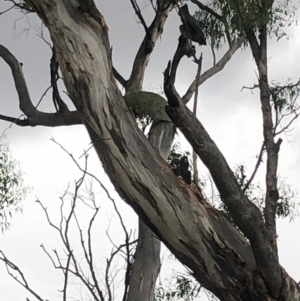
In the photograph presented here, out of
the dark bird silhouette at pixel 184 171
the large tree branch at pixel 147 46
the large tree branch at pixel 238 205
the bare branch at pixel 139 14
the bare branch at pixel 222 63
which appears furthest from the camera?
the bare branch at pixel 222 63

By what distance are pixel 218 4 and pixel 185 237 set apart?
2.12 m

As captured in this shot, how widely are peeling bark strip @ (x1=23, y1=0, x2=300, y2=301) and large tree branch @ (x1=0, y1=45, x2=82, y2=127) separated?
111 centimetres

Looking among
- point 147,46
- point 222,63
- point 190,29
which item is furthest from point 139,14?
point 190,29

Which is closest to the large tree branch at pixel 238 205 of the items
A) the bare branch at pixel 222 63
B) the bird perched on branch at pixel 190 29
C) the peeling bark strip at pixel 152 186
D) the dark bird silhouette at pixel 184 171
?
the peeling bark strip at pixel 152 186

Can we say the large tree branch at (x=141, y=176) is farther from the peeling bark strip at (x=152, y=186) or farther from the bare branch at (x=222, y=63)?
the bare branch at (x=222, y=63)

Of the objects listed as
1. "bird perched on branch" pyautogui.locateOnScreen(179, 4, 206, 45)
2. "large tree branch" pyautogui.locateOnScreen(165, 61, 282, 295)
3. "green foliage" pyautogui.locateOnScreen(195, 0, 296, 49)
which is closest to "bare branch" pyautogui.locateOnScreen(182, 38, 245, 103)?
"green foliage" pyautogui.locateOnScreen(195, 0, 296, 49)

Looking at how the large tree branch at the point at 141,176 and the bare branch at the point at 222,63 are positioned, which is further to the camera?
the bare branch at the point at 222,63

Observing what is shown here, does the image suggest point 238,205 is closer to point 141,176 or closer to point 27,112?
point 141,176

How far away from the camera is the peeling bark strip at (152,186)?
1726 mm

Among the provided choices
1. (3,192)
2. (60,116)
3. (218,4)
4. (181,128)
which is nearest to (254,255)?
(181,128)

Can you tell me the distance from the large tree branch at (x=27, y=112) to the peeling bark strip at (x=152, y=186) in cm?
111

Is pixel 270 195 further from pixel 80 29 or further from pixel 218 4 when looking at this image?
pixel 218 4

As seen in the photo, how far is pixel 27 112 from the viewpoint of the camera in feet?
10.6

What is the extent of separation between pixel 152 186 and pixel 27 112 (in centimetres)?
165
